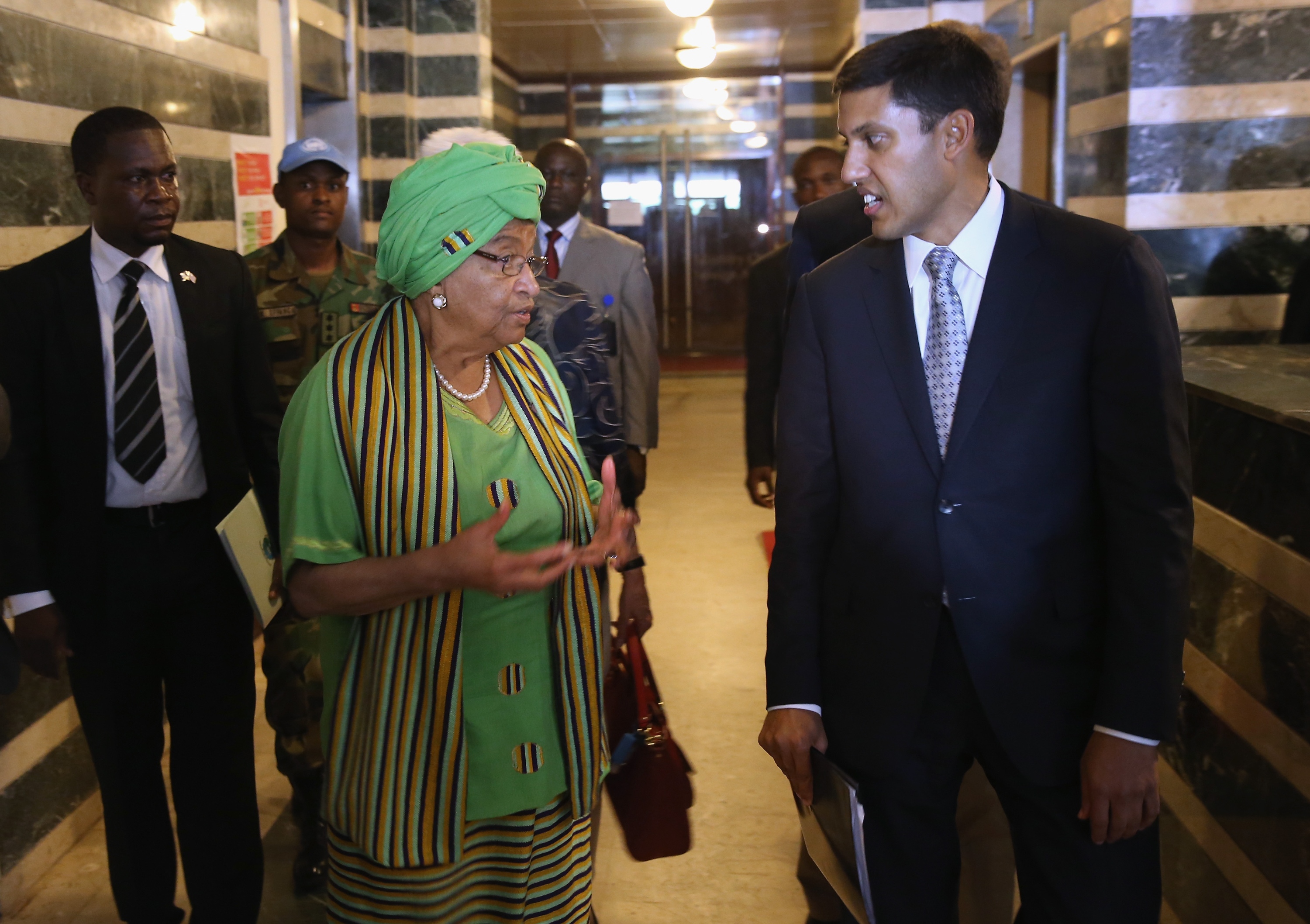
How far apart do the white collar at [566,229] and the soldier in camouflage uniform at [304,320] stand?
75 cm

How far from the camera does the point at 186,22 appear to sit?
4.32 metres

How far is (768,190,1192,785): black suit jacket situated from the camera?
1700mm

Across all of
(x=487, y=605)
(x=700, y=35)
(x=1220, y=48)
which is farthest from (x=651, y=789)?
(x=700, y=35)

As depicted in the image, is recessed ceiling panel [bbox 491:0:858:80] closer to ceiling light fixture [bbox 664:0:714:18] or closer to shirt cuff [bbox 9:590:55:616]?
ceiling light fixture [bbox 664:0:714:18]

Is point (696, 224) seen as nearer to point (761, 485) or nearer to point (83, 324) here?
point (761, 485)

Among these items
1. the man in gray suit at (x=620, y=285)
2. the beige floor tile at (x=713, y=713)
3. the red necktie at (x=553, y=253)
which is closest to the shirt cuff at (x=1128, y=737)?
the beige floor tile at (x=713, y=713)

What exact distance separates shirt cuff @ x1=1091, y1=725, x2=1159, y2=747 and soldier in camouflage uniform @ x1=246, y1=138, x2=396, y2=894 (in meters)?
2.15

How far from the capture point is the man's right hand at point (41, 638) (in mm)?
2439

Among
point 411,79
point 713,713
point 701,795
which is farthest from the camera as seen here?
point 411,79

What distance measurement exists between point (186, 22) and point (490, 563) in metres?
3.58

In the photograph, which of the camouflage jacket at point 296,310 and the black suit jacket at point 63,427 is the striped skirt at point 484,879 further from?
the camouflage jacket at point 296,310

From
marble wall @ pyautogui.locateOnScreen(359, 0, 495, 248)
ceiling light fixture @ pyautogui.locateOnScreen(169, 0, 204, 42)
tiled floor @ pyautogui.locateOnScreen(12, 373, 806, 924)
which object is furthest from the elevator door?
ceiling light fixture @ pyautogui.locateOnScreen(169, 0, 204, 42)

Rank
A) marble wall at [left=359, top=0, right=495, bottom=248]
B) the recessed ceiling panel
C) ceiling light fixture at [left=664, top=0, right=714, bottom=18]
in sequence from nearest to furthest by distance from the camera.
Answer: marble wall at [left=359, top=0, right=495, bottom=248]
ceiling light fixture at [left=664, top=0, right=714, bottom=18]
the recessed ceiling panel

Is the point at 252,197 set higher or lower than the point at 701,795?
higher
